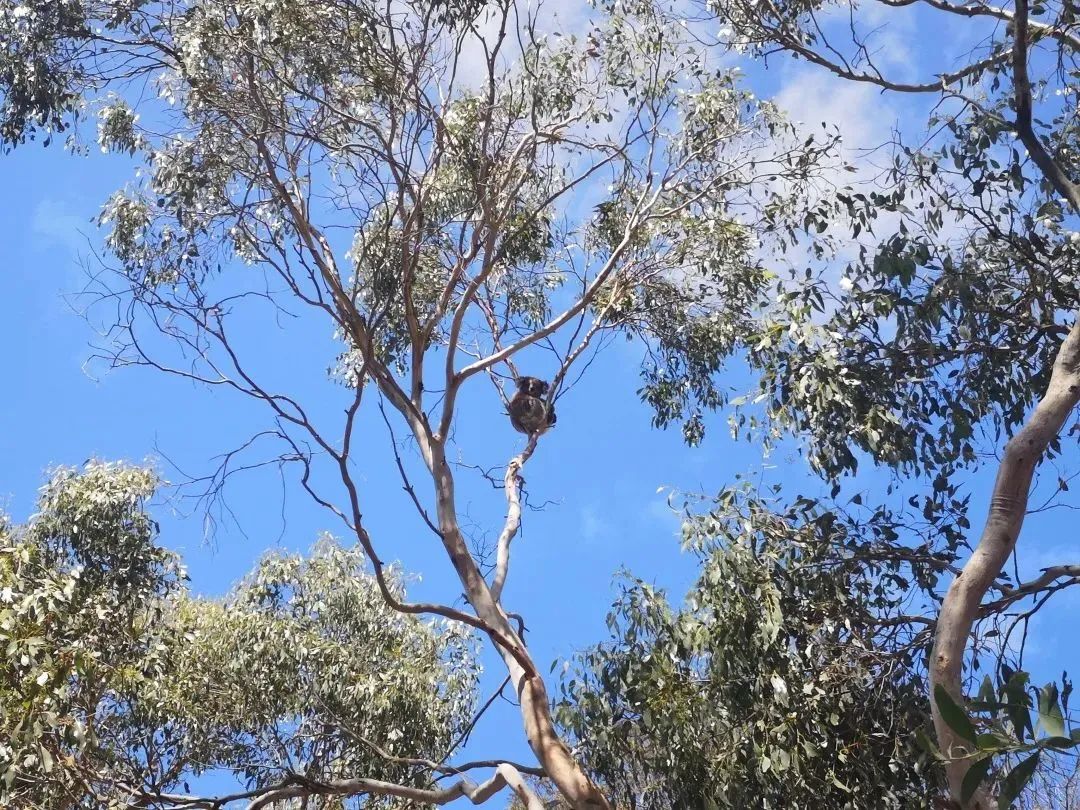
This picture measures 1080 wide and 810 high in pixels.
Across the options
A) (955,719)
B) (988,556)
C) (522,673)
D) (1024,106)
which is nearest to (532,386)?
(522,673)

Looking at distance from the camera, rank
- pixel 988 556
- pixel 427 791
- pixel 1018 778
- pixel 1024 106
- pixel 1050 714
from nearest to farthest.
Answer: pixel 1050 714 → pixel 1018 778 → pixel 988 556 → pixel 1024 106 → pixel 427 791

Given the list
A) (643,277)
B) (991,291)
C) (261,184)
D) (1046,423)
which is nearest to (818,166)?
(643,277)

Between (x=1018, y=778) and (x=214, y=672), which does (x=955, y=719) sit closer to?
(x=1018, y=778)

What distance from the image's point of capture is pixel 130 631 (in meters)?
8.19

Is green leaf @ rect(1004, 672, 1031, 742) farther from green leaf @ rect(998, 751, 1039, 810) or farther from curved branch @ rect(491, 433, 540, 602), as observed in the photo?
curved branch @ rect(491, 433, 540, 602)

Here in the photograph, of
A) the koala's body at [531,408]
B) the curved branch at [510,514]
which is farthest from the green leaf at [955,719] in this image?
the koala's body at [531,408]

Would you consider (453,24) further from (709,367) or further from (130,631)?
(130,631)

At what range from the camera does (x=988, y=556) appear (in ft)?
14.1

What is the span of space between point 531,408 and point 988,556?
12.8 ft

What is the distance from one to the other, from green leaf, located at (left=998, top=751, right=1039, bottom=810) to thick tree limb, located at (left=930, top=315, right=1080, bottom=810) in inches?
57.5

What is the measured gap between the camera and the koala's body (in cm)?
782

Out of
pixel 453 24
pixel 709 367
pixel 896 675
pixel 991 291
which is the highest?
pixel 453 24

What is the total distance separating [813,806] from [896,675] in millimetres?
698

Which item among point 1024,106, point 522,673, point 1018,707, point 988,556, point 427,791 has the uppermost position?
point 1024,106
